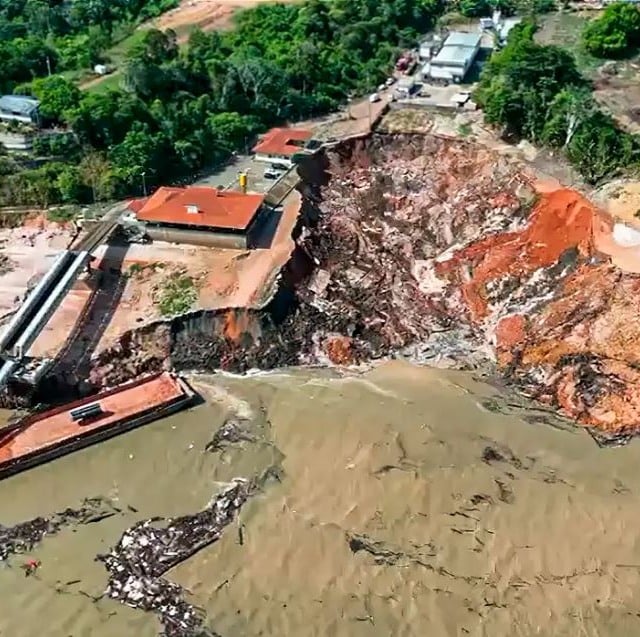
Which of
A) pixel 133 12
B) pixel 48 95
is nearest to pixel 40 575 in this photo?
pixel 48 95

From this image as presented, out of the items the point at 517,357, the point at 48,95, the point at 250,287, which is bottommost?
the point at 517,357

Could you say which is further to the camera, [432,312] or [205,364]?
[432,312]

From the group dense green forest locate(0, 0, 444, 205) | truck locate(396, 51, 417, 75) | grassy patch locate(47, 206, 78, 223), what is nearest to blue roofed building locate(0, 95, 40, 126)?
dense green forest locate(0, 0, 444, 205)

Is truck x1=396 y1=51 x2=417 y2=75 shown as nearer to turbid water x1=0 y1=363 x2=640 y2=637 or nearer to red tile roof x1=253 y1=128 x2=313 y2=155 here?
red tile roof x1=253 y1=128 x2=313 y2=155

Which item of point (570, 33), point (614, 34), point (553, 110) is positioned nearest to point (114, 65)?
point (553, 110)

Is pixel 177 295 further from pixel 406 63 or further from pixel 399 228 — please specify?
pixel 406 63

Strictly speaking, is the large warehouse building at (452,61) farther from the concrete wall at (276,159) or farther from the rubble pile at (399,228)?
the concrete wall at (276,159)

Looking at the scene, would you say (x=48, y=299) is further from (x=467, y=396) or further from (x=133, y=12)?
(x=133, y=12)
